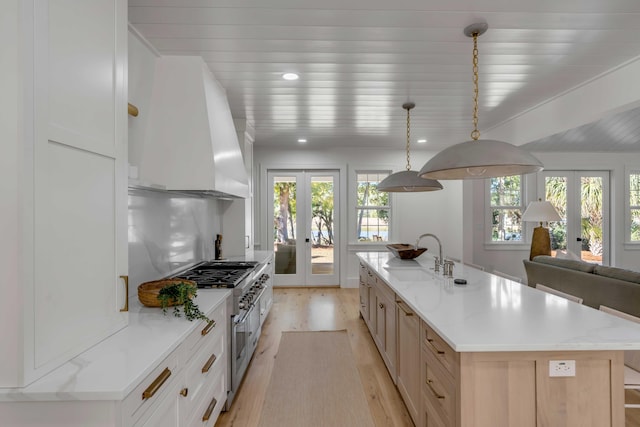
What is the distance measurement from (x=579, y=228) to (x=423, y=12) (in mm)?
6149

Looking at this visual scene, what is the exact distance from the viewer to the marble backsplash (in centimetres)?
226

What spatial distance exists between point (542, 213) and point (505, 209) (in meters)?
1.11

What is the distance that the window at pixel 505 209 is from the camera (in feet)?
20.3

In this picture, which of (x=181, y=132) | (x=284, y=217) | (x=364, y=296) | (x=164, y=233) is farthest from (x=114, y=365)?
(x=284, y=217)

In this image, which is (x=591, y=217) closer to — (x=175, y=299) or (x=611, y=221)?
(x=611, y=221)

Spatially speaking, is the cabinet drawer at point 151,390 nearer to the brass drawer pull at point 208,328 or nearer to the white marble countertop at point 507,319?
the brass drawer pull at point 208,328

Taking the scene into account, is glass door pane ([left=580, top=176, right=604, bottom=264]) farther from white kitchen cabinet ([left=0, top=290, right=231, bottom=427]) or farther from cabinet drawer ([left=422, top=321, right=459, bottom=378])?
white kitchen cabinet ([left=0, top=290, right=231, bottom=427])

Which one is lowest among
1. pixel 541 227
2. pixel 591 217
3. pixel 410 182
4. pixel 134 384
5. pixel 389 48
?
pixel 134 384

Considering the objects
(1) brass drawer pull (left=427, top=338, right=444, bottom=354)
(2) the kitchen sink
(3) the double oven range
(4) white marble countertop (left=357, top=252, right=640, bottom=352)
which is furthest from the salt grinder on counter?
(1) brass drawer pull (left=427, top=338, right=444, bottom=354)

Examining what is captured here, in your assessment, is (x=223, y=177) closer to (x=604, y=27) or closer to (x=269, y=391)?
(x=269, y=391)

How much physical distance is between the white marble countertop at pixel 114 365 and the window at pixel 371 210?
187 inches

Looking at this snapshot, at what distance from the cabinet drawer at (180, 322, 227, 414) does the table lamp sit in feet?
15.6

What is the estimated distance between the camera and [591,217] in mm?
6207

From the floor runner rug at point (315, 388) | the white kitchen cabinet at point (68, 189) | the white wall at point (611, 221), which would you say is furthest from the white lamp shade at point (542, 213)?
the white kitchen cabinet at point (68, 189)
